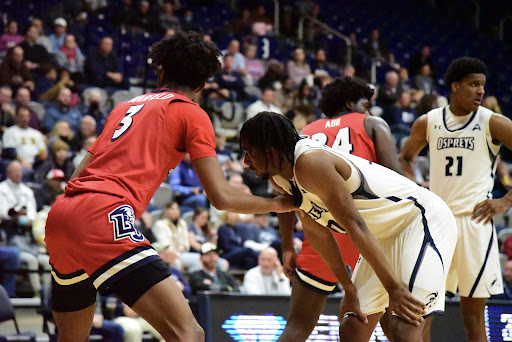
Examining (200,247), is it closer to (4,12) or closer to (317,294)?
(317,294)

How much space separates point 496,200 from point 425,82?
36.6 feet

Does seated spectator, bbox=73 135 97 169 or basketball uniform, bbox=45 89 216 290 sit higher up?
basketball uniform, bbox=45 89 216 290

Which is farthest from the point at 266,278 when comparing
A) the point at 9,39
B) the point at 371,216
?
the point at 9,39

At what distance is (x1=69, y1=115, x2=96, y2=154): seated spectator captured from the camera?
10.0 metres

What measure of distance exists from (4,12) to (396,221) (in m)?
10.5

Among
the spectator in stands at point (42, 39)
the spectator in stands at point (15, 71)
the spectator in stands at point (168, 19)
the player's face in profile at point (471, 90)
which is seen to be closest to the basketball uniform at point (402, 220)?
the player's face in profile at point (471, 90)

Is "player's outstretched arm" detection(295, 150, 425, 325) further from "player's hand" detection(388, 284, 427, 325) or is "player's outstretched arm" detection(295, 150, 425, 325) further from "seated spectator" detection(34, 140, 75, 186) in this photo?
"seated spectator" detection(34, 140, 75, 186)

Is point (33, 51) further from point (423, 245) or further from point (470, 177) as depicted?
point (423, 245)

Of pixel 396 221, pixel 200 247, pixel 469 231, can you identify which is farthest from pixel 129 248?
pixel 200 247

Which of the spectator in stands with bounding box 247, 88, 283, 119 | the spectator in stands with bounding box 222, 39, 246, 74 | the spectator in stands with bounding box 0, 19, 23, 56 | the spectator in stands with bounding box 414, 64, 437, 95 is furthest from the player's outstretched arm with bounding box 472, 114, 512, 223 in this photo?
the spectator in stands with bounding box 414, 64, 437, 95

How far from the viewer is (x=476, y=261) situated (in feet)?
18.0

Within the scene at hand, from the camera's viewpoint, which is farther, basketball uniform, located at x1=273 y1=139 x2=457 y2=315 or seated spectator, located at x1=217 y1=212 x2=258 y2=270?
seated spectator, located at x1=217 y1=212 x2=258 y2=270

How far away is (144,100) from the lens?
12.2ft

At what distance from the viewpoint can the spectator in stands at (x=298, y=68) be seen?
568 inches
